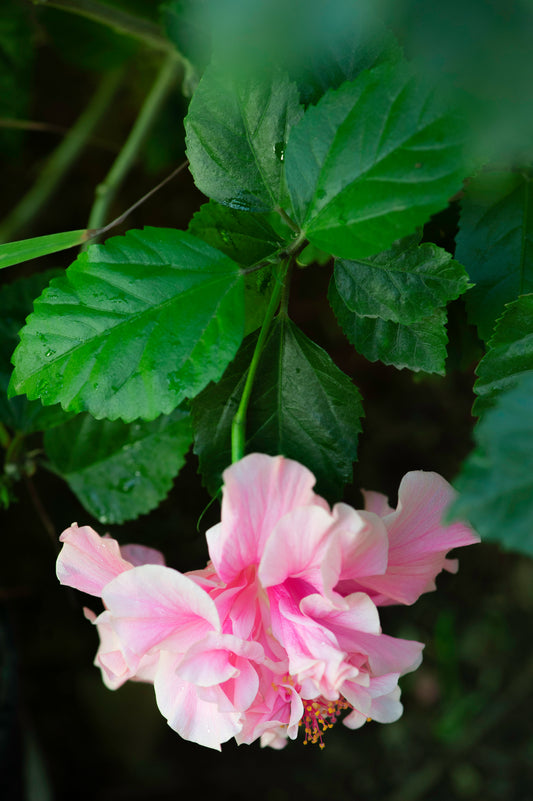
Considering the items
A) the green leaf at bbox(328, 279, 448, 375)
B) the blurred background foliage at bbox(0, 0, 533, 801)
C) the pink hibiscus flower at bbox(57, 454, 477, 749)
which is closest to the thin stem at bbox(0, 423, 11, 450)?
the blurred background foliage at bbox(0, 0, 533, 801)

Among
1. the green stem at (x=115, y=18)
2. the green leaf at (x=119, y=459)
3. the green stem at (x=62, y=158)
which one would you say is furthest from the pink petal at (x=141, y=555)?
the green stem at (x=62, y=158)

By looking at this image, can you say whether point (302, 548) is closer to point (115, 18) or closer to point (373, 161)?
point (373, 161)

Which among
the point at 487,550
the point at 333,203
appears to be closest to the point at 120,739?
the point at 487,550

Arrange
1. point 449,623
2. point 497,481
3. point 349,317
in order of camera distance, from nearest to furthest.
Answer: point 497,481 < point 349,317 < point 449,623

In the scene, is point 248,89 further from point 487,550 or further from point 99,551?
point 487,550

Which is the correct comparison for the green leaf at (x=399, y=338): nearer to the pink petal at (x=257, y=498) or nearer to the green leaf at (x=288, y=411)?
the green leaf at (x=288, y=411)

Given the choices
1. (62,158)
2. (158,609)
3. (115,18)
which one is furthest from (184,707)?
(62,158)

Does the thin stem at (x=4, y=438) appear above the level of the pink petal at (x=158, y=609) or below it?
above
